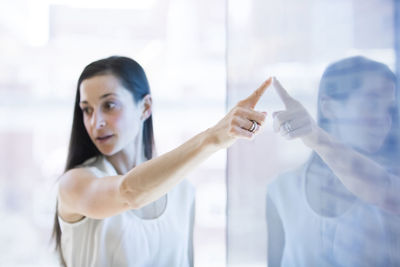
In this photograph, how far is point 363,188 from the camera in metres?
0.64

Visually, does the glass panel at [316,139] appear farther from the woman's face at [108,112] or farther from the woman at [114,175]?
the woman's face at [108,112]

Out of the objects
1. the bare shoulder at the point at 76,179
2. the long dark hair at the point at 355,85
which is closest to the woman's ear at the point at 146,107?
the bare shoulder at the point at 76,179

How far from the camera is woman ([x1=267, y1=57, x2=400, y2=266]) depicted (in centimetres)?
59

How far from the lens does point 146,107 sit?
1.28 meters

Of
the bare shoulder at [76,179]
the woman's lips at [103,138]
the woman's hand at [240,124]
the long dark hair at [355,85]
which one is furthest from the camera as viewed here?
the woman's lips at [103,138]

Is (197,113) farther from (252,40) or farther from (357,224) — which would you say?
(357,224)

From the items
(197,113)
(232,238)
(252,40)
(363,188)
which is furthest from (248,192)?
(363,188)

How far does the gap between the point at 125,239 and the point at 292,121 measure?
642mm

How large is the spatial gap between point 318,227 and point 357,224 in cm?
17

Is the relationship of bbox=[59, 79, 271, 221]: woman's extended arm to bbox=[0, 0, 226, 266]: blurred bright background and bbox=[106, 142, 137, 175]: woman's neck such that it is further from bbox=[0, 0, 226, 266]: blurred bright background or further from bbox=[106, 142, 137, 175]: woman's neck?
bbox=[0, 0, 226, 266]: blurred bright background

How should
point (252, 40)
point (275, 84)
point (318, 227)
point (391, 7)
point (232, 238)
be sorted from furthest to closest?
point (232, 238), point (252, 40), point (275, 84), point (318, 227), point (391, 7)

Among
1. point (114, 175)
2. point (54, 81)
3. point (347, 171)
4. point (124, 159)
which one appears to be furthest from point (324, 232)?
point (54, 81)

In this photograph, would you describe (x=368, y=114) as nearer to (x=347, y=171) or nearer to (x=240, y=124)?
(x=347, y=171)

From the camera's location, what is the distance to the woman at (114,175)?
1.19 metres
